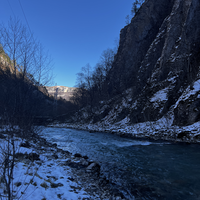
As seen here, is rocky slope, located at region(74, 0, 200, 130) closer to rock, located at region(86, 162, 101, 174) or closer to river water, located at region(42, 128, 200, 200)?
river water, located at region(42, 128, 200, 200)

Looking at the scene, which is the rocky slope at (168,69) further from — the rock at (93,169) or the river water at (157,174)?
the rock at (93,169)

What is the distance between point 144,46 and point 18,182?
114 ft

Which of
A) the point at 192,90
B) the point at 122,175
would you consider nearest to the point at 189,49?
the point at 192,90

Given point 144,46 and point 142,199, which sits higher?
point 144,46

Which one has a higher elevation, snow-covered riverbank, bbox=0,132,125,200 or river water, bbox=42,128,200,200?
snow-covered riverbank, bbox=0,132,125,200

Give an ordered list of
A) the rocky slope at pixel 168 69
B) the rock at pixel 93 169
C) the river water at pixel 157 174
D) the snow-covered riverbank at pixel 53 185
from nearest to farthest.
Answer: the snow-covered riverbank at pixel 53 185 < the river water at pixel 157 174 < the rock at pixel 93 169 < the rocky slope at pixel 168 69

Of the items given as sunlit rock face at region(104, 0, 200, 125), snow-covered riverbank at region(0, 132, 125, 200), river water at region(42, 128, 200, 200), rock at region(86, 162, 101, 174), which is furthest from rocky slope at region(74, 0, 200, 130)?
snow-covered riverbank at region(0, 132, 125, 200)

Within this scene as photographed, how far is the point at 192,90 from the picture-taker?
12.5 meters

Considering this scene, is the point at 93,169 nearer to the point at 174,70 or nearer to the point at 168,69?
the point at 174,70

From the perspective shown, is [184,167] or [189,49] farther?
[189,49]

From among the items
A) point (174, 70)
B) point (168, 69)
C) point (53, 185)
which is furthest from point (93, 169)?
point (168, 69)

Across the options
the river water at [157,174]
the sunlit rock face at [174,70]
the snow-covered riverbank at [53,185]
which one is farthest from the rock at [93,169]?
the sunlit rock face at [174,70]

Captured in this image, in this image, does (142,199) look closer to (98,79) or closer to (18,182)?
(18,182)

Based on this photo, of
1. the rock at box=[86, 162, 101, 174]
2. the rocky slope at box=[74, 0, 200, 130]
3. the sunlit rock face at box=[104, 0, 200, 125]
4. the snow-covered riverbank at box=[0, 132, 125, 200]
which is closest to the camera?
the snow-covered riverbank at box=[0, 132, 125, 200]
